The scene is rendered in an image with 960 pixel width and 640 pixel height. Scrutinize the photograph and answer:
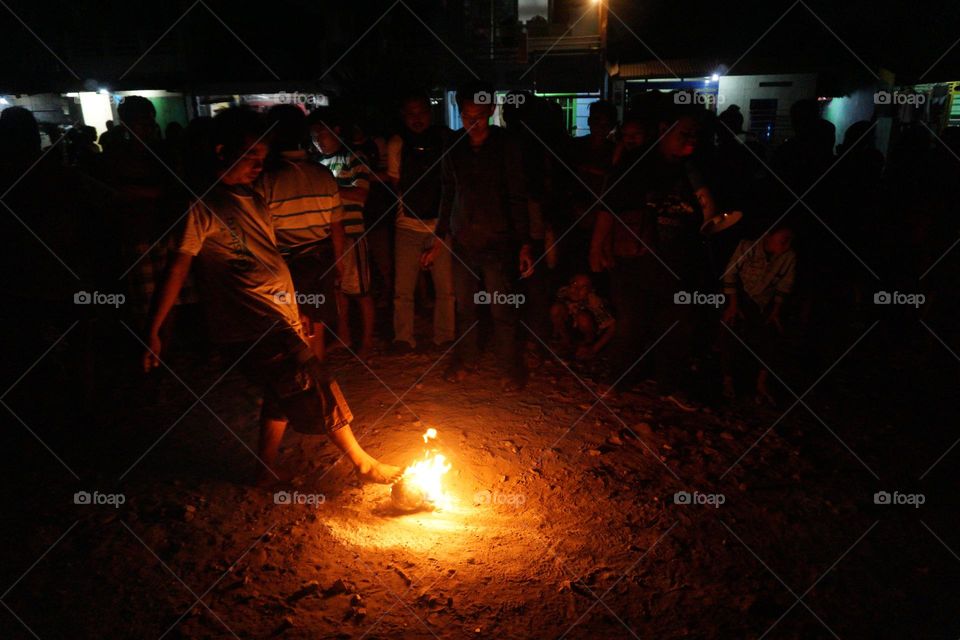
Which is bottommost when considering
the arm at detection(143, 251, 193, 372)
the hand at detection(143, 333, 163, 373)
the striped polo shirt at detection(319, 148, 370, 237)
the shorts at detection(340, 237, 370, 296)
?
the hand at detection(143, 333, 163, 373)

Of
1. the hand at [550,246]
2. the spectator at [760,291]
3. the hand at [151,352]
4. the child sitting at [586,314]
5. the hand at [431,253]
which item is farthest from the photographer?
the child sitting at [586,314]

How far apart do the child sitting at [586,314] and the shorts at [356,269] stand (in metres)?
2.06

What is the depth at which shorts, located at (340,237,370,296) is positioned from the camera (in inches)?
230

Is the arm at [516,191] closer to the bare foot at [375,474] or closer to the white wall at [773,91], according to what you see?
the bare foot at [375,474]

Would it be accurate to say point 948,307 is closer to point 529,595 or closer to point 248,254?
point 529,595

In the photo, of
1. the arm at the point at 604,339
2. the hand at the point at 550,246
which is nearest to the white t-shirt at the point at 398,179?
the hand at the point at 550,246

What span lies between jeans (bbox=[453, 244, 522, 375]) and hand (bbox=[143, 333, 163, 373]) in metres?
2.66

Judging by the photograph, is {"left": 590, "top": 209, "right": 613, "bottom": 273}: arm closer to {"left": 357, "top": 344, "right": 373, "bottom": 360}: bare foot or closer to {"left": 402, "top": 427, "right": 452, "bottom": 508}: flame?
{"left": 402, "top": 427, "right": 452, "bottom": 508}: flame

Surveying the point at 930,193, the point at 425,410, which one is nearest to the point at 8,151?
the point at 425,410

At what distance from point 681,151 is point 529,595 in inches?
130

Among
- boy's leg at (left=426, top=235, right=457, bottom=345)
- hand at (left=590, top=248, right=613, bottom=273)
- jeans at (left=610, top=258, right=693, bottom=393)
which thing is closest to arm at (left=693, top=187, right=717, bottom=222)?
jeans at (left=610, top=258, right=693, bottom=393)

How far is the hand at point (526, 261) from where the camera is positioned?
5180 millimetres

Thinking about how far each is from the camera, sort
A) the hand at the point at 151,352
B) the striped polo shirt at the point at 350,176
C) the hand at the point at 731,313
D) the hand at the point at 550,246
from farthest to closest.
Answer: the striped polo shirt at the point at 350,176, the hand at the point at 550,246, the hand at the point at 731,313, the hand at the point at 151,352

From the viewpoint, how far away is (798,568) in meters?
3.23
